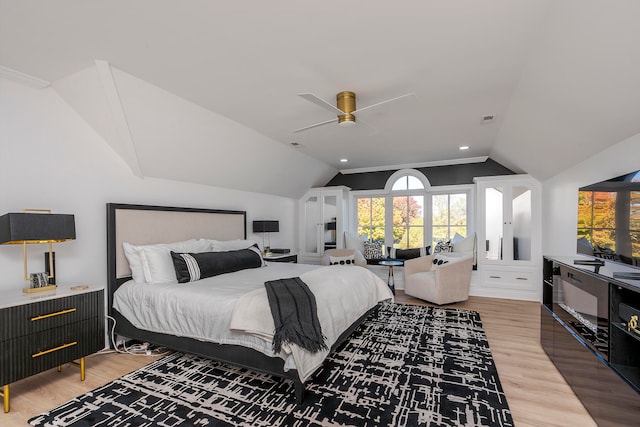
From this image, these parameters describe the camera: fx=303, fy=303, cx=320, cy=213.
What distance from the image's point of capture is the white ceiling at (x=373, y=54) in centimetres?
170

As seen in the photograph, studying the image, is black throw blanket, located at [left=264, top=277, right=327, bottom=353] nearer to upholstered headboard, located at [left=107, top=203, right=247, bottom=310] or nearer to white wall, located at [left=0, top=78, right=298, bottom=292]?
upholstered headboard, located at [left=107, top=203, right=247, bottom=310]

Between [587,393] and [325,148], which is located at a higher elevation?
[325,148]

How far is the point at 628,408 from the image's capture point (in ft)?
5.08

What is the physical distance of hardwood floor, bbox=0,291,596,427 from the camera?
2004mm

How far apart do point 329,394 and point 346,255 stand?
11.5ft

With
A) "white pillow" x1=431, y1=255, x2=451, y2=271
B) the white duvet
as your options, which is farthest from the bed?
"white pillow" x1=431, y1=255, x2=451, y2=271

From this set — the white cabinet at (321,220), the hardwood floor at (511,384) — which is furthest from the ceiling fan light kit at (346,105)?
the white cabinet at (321,220)

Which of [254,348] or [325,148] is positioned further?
[325,148]

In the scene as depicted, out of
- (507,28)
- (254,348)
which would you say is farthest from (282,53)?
(254,348)

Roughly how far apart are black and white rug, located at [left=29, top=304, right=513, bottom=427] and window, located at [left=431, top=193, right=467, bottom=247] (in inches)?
116

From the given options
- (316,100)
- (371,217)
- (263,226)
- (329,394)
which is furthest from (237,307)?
(371,217)

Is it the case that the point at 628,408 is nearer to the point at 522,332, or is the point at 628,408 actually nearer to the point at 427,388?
the point at 427,388

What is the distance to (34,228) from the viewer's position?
2271mm

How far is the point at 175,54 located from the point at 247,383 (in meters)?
2.56
